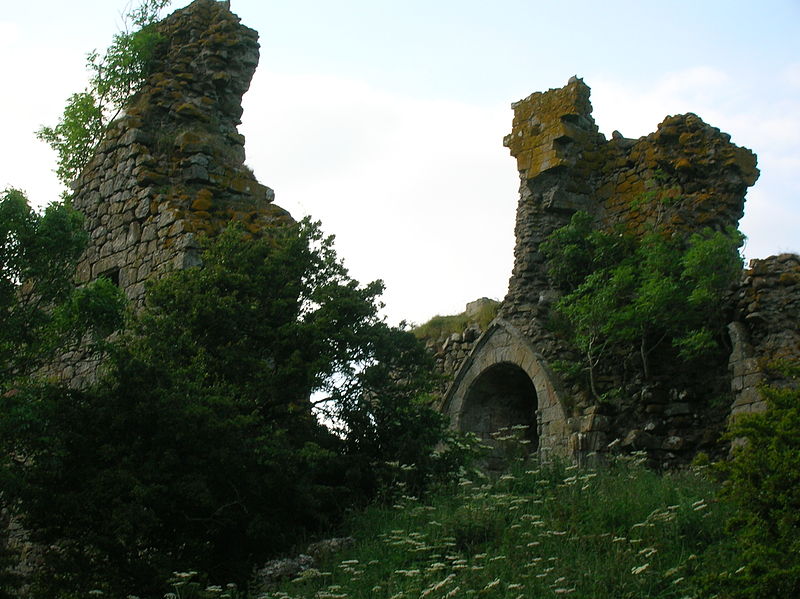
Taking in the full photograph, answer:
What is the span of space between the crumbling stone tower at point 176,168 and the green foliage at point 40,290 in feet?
5.95

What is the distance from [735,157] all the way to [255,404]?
8136mm

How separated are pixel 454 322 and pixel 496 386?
1421 mm

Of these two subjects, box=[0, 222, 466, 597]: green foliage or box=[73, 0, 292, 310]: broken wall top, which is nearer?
box=[0, 222, 466, 597]: green foliage

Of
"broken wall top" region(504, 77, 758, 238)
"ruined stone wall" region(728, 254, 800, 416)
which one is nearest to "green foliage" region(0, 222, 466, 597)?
"ruined stone wall" region(728, 254, 800, 416)

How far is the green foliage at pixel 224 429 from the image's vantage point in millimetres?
9281

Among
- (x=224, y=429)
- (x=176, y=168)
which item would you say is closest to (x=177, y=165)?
(x=176, y=168)

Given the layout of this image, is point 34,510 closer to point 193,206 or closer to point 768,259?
point 193,206

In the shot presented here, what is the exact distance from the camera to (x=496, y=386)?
1773 centimetres

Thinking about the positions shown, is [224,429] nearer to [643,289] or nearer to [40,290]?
[40,290]

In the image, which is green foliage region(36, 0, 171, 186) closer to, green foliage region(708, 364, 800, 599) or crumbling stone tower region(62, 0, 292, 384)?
crumbling stone tower region(62, 0, 292, 384)

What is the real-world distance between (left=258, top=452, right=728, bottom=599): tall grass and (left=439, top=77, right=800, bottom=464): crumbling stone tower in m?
4.11

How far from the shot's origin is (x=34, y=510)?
9312mm

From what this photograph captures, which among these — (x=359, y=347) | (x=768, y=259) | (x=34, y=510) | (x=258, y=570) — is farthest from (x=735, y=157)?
(x=34, y=510)

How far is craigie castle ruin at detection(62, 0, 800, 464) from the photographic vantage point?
13.1m
